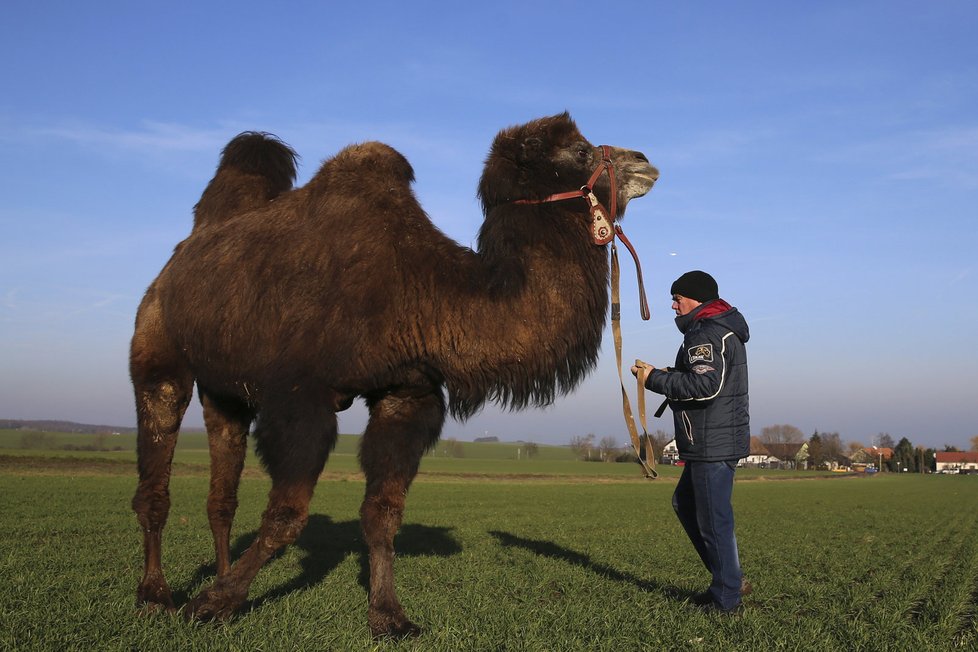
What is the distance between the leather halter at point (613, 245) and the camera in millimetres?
5715

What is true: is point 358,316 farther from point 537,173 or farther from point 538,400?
point 537,173

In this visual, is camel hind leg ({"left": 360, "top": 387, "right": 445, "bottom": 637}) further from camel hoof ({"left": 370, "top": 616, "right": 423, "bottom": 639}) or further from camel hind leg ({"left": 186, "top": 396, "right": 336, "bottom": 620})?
camel hind leg ({"left": 186, "top": 396, "right": 336, "bottom": 620})

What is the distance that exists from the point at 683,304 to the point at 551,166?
1.47m

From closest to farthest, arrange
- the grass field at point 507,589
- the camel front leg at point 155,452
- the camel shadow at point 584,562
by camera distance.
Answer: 1. the grass field at point 507,589
2. the camel front leg at point 155,452
3. the camel shadow at point 584,562

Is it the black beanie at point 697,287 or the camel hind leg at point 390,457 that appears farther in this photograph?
the black beanie at point 697,287

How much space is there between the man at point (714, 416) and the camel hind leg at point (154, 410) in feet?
12.6

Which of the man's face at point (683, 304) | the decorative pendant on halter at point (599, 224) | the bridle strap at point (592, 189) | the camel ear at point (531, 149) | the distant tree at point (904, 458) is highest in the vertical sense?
the camel ear at point (531, 149)

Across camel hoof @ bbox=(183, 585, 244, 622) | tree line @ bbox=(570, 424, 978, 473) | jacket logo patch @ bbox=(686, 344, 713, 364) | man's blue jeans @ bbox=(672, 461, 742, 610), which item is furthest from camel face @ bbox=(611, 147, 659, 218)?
tree line @ bbox=(570, 424, 978, 473)

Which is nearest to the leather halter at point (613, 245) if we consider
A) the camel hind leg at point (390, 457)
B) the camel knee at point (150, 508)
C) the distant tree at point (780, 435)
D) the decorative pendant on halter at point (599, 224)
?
the decorative pendant on halter at point (599, 224)

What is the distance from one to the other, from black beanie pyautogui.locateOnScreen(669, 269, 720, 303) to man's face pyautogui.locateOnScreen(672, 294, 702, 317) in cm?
3

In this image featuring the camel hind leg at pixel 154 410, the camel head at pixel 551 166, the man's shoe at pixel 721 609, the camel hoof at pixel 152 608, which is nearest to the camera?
the camel hoof at pixel 152 608

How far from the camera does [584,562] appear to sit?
30.7 feet

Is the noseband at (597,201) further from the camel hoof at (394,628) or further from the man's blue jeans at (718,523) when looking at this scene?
the camel hoof at (394,628)

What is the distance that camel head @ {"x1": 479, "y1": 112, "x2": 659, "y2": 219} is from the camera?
5914 mm
